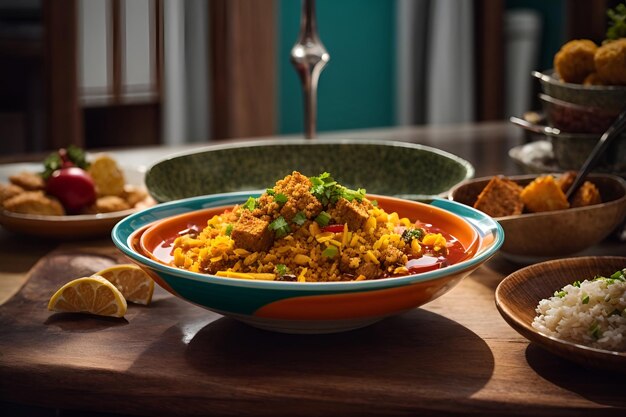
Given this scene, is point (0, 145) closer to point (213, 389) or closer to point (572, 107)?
point (572, 107)

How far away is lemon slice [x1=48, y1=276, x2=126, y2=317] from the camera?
3.99 ft

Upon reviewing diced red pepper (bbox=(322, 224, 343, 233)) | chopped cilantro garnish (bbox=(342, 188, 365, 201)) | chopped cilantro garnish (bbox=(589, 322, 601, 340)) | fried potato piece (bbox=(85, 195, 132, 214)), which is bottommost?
chopped cilantro garnish (bbox=(589, 322, 601, 340))

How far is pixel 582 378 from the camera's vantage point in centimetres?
100

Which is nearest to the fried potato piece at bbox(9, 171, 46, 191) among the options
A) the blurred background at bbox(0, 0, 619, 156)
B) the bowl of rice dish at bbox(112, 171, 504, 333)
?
the bowl of rice dish at bbox(112, 171, 504, 333)

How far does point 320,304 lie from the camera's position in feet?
3.29

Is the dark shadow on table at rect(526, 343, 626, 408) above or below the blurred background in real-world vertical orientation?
below

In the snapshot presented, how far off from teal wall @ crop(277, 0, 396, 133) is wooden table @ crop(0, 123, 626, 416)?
3880mm

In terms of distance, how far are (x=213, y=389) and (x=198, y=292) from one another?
113 mm

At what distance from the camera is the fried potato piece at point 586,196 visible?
1.42 m

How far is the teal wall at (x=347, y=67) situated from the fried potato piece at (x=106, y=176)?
332cm

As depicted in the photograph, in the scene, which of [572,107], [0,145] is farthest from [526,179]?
[0,145]

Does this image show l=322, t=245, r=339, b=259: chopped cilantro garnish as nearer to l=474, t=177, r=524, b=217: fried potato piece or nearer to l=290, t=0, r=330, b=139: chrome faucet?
l=474, t=177, r=524, b=217: fried potato piece

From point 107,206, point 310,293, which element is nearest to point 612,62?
point 310,293

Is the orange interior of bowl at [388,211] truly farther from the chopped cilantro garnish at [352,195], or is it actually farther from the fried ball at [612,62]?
Result: the fried ball at [612,62]
